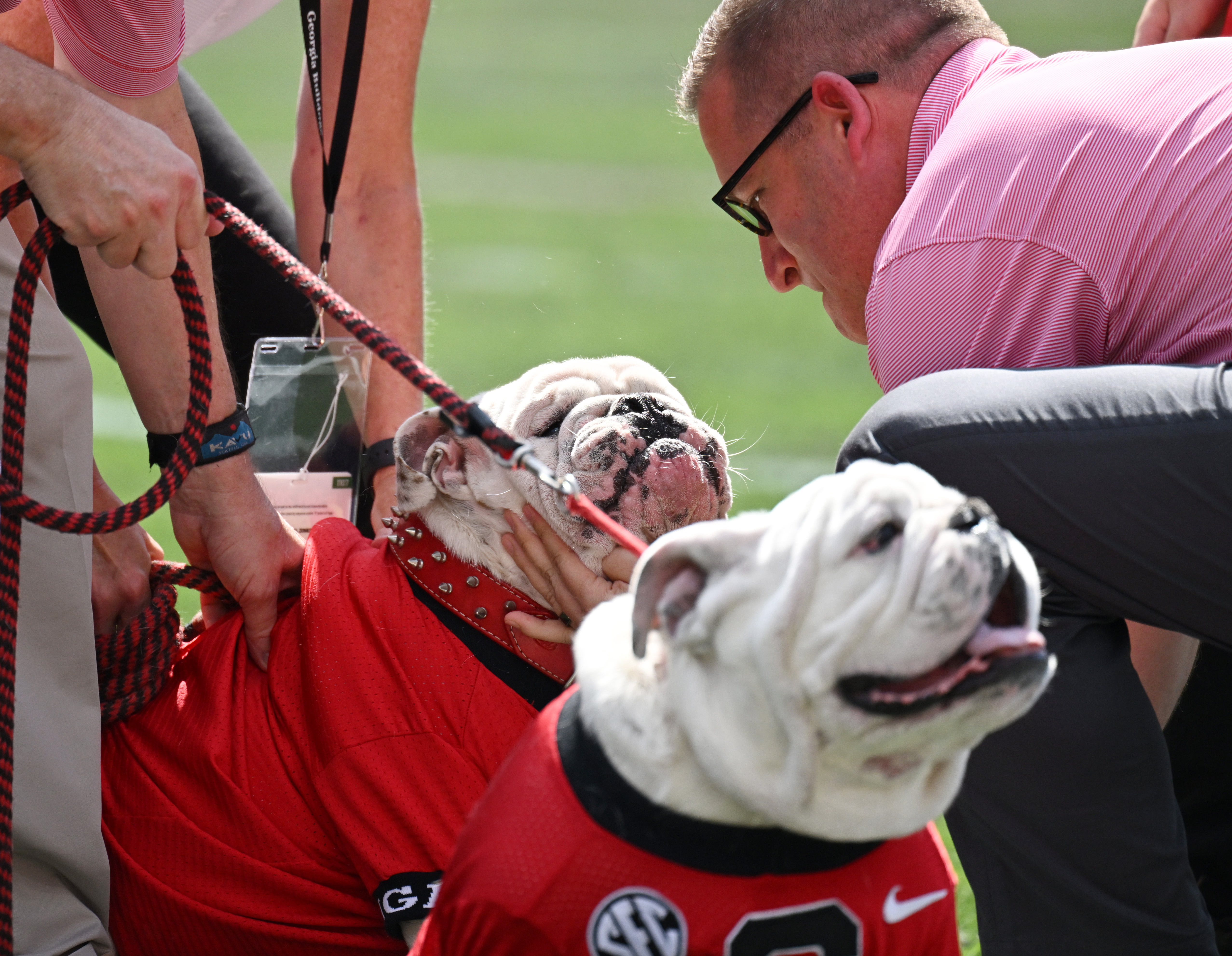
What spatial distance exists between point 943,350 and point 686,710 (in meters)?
1.06

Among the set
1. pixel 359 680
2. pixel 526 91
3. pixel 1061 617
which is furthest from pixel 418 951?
pixel 526 91

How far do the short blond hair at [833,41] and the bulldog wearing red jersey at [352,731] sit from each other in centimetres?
84

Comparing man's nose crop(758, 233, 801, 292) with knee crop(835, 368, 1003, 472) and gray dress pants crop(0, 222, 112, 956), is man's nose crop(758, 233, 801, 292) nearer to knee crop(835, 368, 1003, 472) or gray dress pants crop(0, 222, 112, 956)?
knee crop(835, 368, 1003, 472)

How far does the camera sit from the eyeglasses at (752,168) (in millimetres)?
2803

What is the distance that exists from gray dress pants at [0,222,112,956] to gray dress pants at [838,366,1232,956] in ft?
4.74

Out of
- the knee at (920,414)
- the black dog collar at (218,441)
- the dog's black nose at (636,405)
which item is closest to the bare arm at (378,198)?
the black dog collar at (218,441)

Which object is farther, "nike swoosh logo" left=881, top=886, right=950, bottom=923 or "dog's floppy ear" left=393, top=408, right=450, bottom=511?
"dog's floppy ear" left=393, top=408, right=450, bottom=511

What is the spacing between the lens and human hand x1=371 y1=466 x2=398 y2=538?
3326 mm

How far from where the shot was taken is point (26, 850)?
2219 mm

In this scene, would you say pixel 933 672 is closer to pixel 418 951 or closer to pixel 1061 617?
pixel 1061 617

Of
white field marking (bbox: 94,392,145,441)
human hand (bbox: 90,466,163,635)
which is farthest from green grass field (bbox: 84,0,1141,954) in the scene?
human hand (bbox: 90,466,163,635)

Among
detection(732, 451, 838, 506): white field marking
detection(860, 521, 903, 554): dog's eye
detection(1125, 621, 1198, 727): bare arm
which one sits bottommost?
detection(732, 451, 838, 506): white field marking

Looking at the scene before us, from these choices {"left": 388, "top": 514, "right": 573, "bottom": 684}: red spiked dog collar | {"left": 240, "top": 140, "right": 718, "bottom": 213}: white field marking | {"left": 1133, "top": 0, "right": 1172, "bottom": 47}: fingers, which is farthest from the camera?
{"left": 240, "top": 140, "right": 718, "bottom": 213}: white field marking

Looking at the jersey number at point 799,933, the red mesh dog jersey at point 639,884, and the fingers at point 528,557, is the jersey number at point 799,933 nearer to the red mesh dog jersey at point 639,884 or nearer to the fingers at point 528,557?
the red mesh dog jersey at point 639,884
